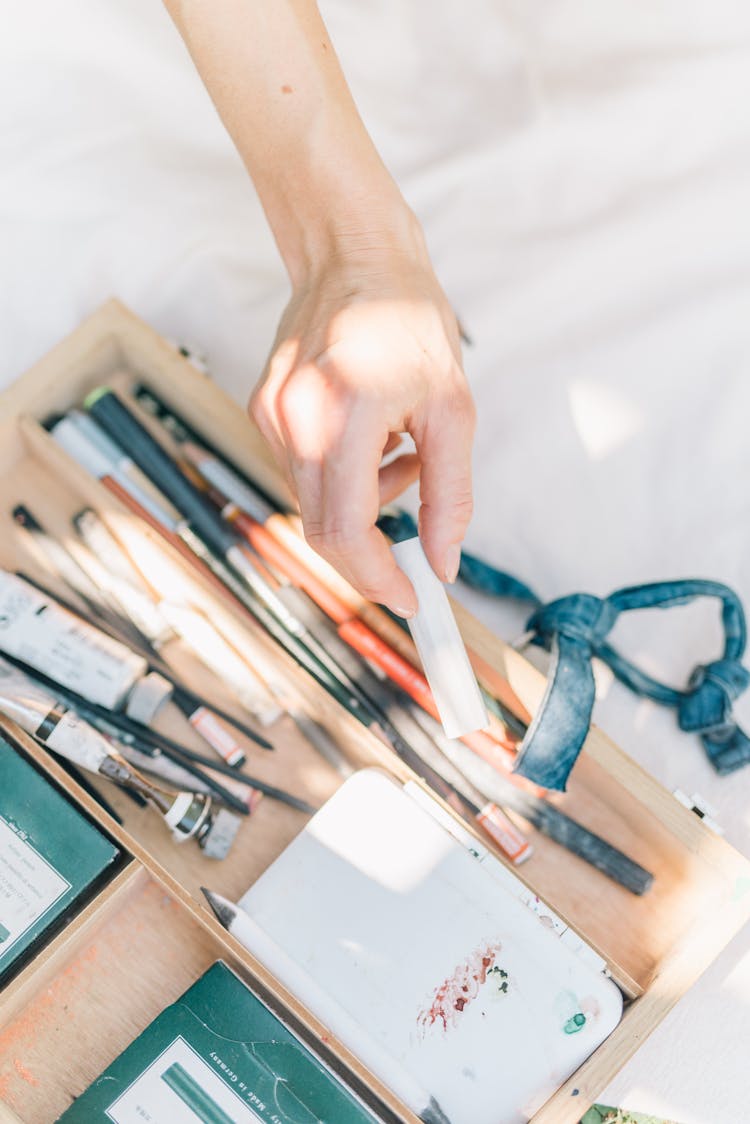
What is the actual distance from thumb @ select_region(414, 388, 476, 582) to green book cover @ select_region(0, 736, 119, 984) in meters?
0.23

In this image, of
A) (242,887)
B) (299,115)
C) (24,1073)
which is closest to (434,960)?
(242,887)

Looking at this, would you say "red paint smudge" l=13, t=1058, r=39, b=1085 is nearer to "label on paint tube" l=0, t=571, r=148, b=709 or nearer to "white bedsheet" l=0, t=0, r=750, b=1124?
"label on paint tube" l=0, t=571, r=148, b=709

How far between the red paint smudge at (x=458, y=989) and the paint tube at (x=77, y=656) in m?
0.23

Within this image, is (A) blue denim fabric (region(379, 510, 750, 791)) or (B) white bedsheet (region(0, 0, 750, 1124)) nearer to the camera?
(A) blue denim fabric (region(379, 510, 750, 791))

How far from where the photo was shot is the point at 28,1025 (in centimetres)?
53

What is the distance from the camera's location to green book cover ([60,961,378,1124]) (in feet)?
1.62

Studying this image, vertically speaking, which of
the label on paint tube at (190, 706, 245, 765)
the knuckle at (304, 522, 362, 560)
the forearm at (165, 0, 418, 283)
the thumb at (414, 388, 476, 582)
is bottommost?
the label on paint tube at (190, 706, 245, 765)

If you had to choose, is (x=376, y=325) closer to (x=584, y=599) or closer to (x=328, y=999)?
(x=584, y=599)

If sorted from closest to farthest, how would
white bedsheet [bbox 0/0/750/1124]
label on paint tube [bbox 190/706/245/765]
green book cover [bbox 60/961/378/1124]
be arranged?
green book cover [bbox 60/961/378/1124] < label on paint tube [bbox 190/706/245/765] < white bedsheet [bbox 0/0/750/1124]

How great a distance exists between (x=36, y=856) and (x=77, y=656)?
120mm

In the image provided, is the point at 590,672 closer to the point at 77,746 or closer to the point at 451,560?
the point at 451,560

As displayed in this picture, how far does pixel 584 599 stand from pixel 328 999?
0.91 ft

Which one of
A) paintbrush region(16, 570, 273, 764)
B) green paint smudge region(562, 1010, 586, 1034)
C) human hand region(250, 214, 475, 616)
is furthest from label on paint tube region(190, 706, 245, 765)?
green paint smudge region(562, 1010, 586, 1034)

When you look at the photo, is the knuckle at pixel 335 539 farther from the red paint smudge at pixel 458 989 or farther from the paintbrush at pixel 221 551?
the red paint smudge at pixel 458 989
